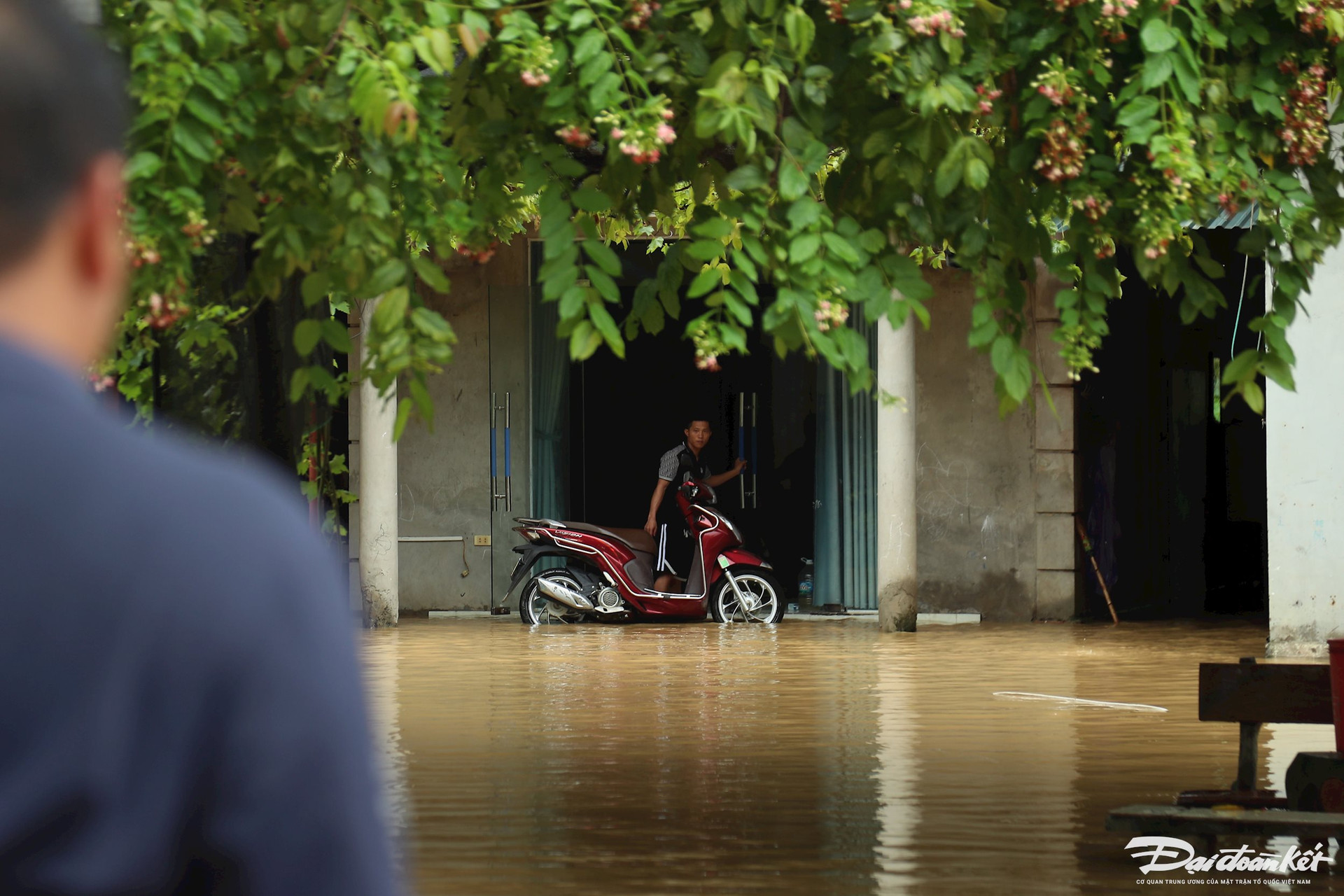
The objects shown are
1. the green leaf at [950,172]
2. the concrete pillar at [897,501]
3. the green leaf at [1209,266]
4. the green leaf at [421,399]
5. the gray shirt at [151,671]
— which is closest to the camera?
the gray shirt at [151,671]

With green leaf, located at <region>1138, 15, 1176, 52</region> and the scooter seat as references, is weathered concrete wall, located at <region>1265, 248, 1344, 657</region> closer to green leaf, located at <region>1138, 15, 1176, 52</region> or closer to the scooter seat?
the scooter seat

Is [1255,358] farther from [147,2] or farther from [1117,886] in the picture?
[147,2]

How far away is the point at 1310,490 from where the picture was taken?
11.4 meters

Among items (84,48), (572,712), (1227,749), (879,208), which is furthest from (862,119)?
(572,712)

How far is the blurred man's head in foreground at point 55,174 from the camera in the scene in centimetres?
77

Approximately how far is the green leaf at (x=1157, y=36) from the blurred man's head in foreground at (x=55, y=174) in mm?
3656

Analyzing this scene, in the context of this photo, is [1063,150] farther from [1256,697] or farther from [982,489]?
[982,489]

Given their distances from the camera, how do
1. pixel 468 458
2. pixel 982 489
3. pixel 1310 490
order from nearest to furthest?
pixel 1310 490 < pixel 982 489 < pixel 468 458

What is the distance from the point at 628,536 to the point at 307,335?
37.7ft

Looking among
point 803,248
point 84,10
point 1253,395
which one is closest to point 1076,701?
point 1253,395

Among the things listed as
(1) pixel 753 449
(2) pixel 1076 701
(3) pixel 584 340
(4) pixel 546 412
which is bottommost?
(2) pixel 1076 701

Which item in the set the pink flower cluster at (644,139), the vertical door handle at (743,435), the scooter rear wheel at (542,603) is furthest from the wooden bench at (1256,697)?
the vertical door handle at (743,435)

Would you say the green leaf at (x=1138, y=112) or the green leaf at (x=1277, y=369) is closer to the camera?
the green leaf at (x=1138, y=112)

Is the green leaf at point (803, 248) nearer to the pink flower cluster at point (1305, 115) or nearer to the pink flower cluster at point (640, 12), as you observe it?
the pink flower cluster at point (640, 12)
